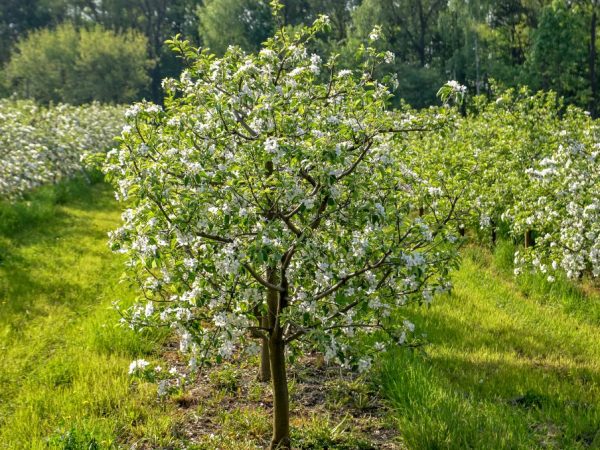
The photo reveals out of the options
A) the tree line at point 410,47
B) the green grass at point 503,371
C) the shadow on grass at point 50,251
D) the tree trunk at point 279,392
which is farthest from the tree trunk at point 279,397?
the tree line at point 410,47

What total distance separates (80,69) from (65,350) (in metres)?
45.7

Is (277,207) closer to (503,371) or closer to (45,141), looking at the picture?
(503,371)

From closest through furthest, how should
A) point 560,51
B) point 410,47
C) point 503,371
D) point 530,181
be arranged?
point 503,371 < point 530,181 < point 560,51 < point 410,47

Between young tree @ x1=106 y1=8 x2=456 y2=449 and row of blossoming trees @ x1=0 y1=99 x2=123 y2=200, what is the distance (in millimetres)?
8215

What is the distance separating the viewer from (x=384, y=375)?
250 inches

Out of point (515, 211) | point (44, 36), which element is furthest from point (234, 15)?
point (515, 211)

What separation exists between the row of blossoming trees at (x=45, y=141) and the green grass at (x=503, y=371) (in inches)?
341

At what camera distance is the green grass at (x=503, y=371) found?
5156 millimetres

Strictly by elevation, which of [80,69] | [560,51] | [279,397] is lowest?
[279,397]

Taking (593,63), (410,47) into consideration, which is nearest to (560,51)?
(593,63)

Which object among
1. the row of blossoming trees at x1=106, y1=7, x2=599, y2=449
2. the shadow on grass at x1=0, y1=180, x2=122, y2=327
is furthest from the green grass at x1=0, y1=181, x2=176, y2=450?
the row of blossoming trees at x1=106, y1=7, x2=599, y2=449

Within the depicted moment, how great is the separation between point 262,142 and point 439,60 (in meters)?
47.6

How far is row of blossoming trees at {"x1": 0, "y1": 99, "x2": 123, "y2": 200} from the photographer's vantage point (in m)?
14.3

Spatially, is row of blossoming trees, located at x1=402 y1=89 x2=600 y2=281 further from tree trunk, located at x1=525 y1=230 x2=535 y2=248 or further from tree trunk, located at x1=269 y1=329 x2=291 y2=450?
tree trunk, located at x1=269 y1=329 x2=291 y2=450
